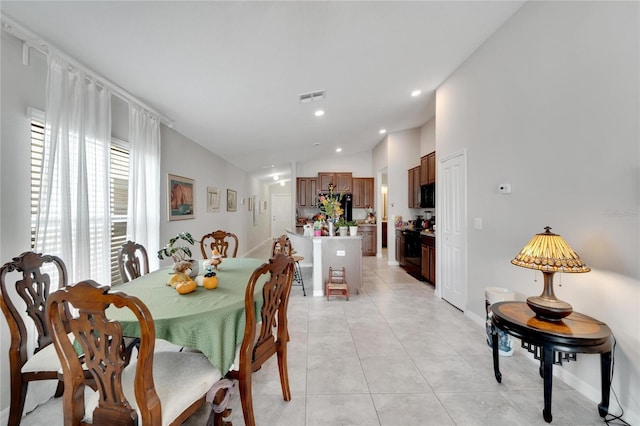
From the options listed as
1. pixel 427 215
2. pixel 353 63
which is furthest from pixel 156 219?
pixel 427 215

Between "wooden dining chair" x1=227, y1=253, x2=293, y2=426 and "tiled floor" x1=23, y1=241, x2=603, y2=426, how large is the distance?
10.9 inches

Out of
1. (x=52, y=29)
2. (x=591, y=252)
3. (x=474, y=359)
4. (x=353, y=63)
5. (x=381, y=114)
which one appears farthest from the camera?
(x=381, y=114)

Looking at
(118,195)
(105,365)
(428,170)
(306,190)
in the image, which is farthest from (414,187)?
(105,365)

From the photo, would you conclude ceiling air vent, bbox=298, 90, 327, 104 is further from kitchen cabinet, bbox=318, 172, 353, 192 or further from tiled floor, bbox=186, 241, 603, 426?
kitchen cabinet, bbox=318, 172, 353, 192

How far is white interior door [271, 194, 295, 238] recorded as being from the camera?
39.7 feet

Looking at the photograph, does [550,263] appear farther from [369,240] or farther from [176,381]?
[369,240]

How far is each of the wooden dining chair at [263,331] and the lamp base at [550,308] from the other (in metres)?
1.64

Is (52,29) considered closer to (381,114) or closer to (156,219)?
(156,219)

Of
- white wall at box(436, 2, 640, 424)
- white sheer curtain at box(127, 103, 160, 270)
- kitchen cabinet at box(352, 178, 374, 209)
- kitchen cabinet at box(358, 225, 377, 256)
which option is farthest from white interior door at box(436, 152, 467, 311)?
kitchen cabinet at box(352, 178, 374, 209)

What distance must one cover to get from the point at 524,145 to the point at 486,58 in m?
1.18

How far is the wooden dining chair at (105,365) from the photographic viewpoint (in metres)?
1.00

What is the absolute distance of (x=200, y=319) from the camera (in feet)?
4.57

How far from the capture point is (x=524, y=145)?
2.41m

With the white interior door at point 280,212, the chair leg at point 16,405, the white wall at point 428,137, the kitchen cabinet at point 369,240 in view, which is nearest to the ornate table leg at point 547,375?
the chair leg at point 16,405
